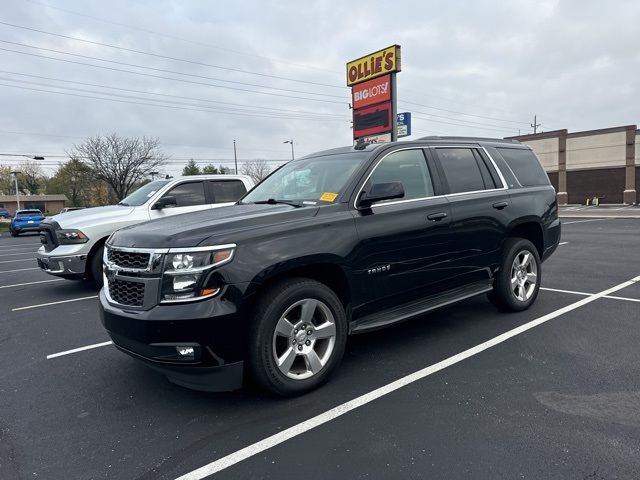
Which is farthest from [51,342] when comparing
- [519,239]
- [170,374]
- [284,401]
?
[519,239]

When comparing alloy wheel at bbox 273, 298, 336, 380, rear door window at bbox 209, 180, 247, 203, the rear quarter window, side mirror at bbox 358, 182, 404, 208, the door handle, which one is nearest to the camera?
alloy wheel at bbox 273, 298, 336, 380

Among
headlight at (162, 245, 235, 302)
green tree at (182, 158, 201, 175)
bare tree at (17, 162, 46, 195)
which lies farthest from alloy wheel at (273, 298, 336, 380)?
bare tree at (17, 162, 46, 195)

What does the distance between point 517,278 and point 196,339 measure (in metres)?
3.87

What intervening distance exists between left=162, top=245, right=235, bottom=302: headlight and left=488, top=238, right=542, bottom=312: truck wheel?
11.0 feet

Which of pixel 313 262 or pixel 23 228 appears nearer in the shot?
pixel 313 262

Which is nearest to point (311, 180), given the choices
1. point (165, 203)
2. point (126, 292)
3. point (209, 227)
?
point (209, 227)

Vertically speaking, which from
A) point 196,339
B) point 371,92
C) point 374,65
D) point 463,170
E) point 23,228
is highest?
point 374,65

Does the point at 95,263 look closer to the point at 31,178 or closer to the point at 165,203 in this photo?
the point at 165,203

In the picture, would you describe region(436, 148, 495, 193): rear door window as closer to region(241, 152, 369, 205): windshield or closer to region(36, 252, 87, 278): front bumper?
region(241, 152, 369, 205): windshield

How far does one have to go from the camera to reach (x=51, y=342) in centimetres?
518

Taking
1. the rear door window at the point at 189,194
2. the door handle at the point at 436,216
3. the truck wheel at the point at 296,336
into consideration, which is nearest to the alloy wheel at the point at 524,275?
the door handle at the point at 436,216

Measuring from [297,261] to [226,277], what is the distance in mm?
553

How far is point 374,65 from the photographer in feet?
60.2

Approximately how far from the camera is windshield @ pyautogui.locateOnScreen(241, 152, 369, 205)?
4078 millimetres
